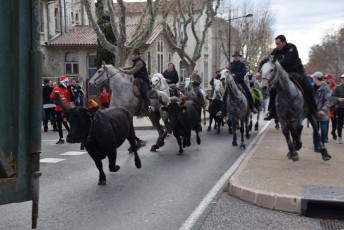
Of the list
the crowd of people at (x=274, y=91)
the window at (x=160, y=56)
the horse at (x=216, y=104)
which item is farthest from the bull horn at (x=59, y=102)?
the window at (x=160, y=56)

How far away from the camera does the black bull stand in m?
7.69

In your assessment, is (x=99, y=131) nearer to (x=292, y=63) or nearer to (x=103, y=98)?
(x=292, y=63)

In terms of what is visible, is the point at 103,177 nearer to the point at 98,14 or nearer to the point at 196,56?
the point at 98,14

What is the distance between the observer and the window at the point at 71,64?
139 ft

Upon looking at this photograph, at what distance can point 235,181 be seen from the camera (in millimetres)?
7910

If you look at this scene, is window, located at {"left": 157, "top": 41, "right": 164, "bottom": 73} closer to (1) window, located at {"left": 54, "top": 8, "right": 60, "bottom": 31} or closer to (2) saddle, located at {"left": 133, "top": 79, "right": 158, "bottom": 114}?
(1) window, located at {"left": 54, "top": 8, "right": 60, "bottom": 31}

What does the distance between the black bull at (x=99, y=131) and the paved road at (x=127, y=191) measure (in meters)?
0.63

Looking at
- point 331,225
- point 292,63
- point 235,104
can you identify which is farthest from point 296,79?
point 331,225

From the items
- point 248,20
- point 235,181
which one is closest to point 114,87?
point 235,181

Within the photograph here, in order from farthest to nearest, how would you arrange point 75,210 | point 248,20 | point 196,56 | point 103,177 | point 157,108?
point 248,20
point 196,56
point 157,108
point 103,177
point 75,210

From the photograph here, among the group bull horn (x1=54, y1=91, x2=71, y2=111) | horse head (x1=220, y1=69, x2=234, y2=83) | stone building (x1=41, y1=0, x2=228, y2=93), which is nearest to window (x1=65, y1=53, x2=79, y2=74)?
stone building (x1=41, y1=0, x2=228, y2=93)

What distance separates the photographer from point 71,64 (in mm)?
42469

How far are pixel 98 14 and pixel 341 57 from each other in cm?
5043

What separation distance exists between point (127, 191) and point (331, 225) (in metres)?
3.52
